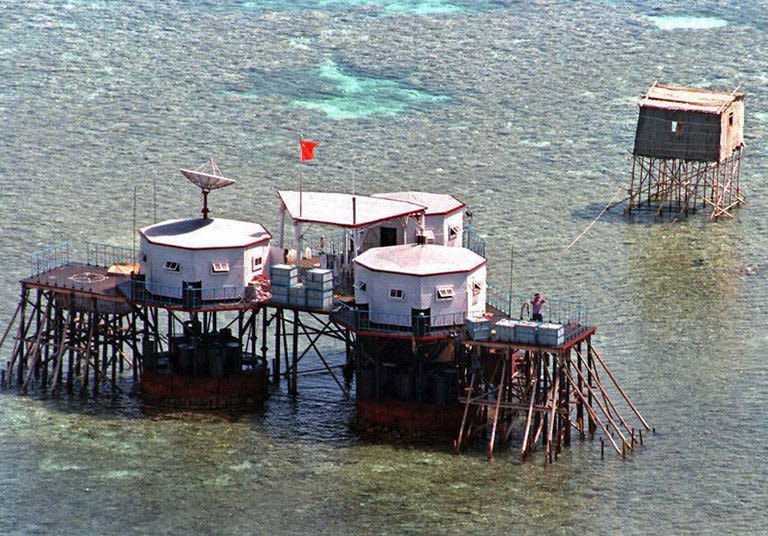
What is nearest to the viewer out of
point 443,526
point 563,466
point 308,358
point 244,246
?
point 443,526

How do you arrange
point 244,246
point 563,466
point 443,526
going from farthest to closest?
1. point 244,246
2. point 563,466
3. point 443,526

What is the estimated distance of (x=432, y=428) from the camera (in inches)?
6068

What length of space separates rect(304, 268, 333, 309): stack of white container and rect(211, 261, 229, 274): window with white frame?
5.49 meters

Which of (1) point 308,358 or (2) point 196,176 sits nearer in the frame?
(2) point 196,176

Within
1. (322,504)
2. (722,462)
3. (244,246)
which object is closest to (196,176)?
(244,246)

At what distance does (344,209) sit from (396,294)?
1132cm

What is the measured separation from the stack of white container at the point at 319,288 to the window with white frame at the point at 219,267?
5492mm

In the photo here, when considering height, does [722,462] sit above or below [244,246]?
below

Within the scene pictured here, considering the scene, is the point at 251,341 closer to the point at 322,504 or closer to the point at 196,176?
the point at 196,176

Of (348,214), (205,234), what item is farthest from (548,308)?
(205,234)

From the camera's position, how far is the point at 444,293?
153000mm

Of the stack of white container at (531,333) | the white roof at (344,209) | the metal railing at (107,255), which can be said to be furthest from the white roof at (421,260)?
the metal railing at (107,255)

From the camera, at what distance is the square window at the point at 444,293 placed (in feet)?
502

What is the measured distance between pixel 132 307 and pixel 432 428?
73.5ft
